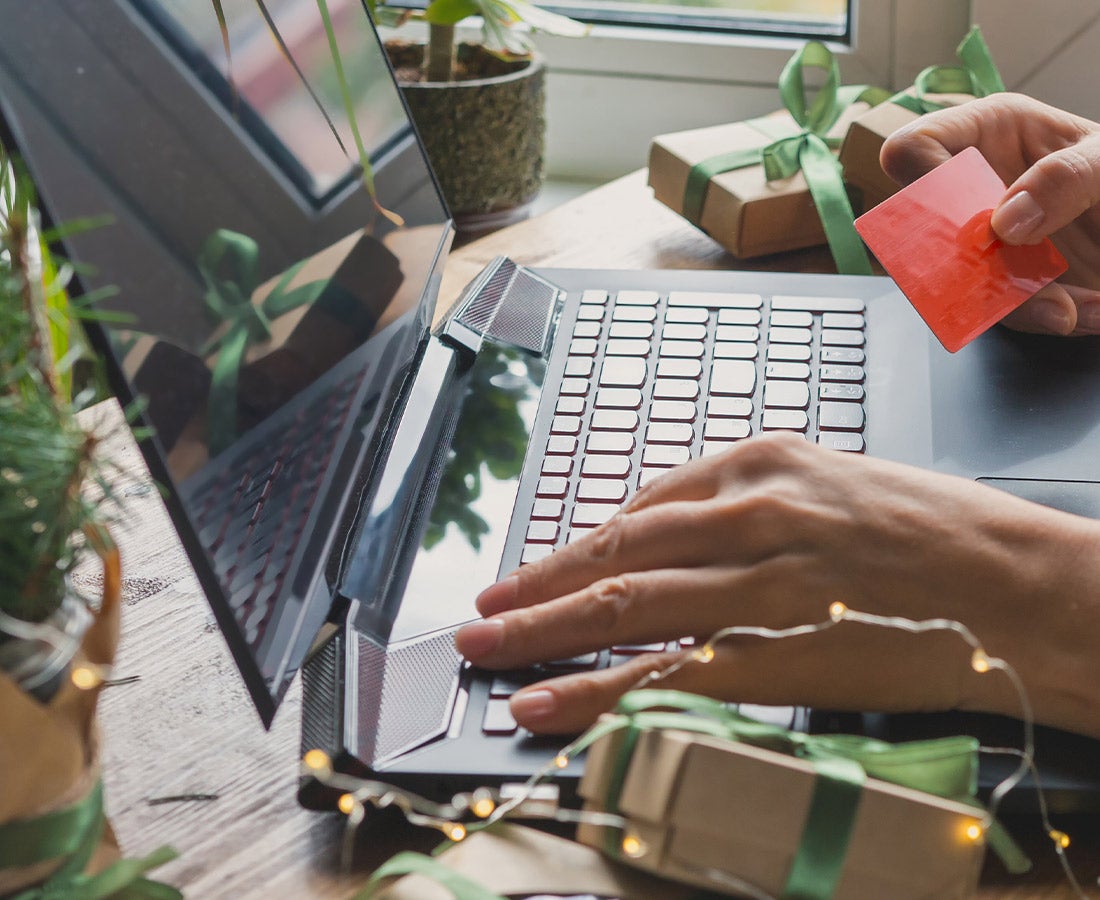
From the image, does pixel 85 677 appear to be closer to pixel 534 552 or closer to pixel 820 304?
pixel 534 552

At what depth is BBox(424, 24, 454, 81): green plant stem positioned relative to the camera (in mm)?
938

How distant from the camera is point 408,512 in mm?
554

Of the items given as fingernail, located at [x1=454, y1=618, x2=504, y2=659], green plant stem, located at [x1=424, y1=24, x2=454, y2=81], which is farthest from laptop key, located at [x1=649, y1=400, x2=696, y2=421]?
green plant stem, located at [x1=424, y1=24, x2=454, y2=81]

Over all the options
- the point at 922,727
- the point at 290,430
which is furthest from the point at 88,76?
the point at 922,727

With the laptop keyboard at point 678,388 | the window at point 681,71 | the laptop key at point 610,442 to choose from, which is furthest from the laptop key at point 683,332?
the window at point 681,71

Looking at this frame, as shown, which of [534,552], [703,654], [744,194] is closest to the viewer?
[703,654]

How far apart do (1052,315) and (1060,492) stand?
152 millimetres

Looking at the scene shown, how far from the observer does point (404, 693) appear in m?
0.45

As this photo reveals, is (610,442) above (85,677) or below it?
below

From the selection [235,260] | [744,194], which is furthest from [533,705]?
[744,194]

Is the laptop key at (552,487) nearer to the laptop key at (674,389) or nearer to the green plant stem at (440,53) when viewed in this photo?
the laptop key at (674,389)

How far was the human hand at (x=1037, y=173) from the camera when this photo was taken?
0.64 m

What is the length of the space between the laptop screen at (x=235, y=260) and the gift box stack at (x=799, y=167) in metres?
0.31

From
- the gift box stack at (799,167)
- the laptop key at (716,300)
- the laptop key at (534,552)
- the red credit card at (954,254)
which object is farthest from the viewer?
the gift box stack at (799,167)
